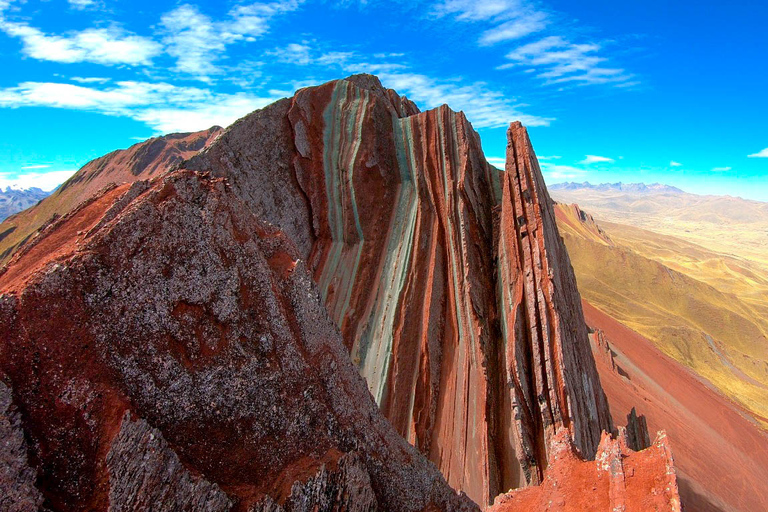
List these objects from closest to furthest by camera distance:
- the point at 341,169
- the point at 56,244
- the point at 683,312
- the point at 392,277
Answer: the point at 56,244 → the point at 392,277 → the point at 341,169 → the point at 683,312

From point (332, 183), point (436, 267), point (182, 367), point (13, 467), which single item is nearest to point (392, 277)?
point (436, 267)

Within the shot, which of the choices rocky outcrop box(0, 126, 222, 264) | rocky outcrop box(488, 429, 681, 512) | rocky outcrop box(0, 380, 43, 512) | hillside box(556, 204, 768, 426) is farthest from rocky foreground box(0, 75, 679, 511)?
rocky outcrop box(0, 126, 222, 264)

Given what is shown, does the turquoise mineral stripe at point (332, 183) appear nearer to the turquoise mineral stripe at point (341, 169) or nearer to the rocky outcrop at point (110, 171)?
the turquoise mineral stripe at point (341, 169)

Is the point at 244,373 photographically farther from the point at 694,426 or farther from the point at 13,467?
the point at 694,426

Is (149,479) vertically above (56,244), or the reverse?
(56,244)

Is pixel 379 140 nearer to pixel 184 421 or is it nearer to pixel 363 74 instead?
pixel 363 74

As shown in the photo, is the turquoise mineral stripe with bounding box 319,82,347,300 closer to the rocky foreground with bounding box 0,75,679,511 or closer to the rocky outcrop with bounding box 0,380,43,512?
the rocky foreground with bounding box 0,75,679,511

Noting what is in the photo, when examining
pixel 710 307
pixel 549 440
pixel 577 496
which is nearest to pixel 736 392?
pixel 710 307
